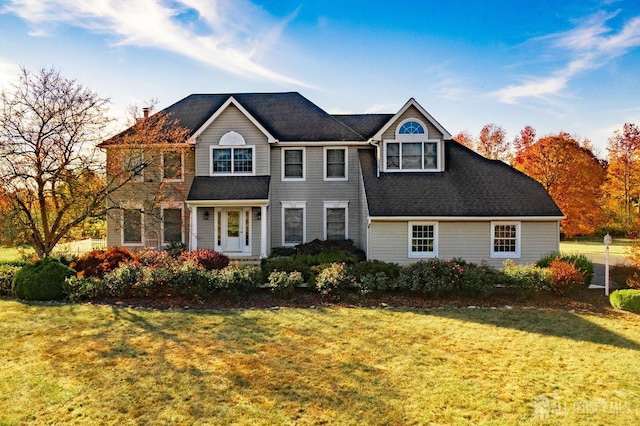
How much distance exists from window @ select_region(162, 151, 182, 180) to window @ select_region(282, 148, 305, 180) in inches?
223

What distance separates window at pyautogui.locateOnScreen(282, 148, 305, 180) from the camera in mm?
20109

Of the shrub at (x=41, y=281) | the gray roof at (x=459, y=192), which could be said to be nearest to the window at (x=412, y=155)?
the gray roof at (x=459, y=192)

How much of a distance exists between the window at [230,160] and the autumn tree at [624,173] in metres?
41.2

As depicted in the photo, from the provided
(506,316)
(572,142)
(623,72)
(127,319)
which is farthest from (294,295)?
(572,142)

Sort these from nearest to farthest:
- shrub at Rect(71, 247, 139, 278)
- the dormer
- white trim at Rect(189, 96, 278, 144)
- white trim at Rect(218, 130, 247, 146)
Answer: shrub at Rect(71, 247, 139, 278) → the dormer → white trim at Rect(189, 96, 278, 144) → white trim at Rect(218, 130, 247, 146)

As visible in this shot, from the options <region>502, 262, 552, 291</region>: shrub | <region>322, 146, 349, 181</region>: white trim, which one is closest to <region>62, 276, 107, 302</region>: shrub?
<region>322, 146, 349, 181</region>: white trim

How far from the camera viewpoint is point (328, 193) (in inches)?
792

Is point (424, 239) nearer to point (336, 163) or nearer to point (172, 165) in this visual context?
point (336, 163)

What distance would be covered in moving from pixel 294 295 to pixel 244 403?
6758mm

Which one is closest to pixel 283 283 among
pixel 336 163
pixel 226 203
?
pixel 226 203

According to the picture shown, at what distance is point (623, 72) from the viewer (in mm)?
17984

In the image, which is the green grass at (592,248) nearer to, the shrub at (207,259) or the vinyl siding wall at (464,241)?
the vinyl siding wall at (464,241)

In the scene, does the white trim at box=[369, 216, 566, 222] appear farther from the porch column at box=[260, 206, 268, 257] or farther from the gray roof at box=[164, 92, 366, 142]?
the gray roof at box=[164, 92, 366, 142]

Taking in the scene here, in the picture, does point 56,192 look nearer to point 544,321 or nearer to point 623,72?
point 544,321
